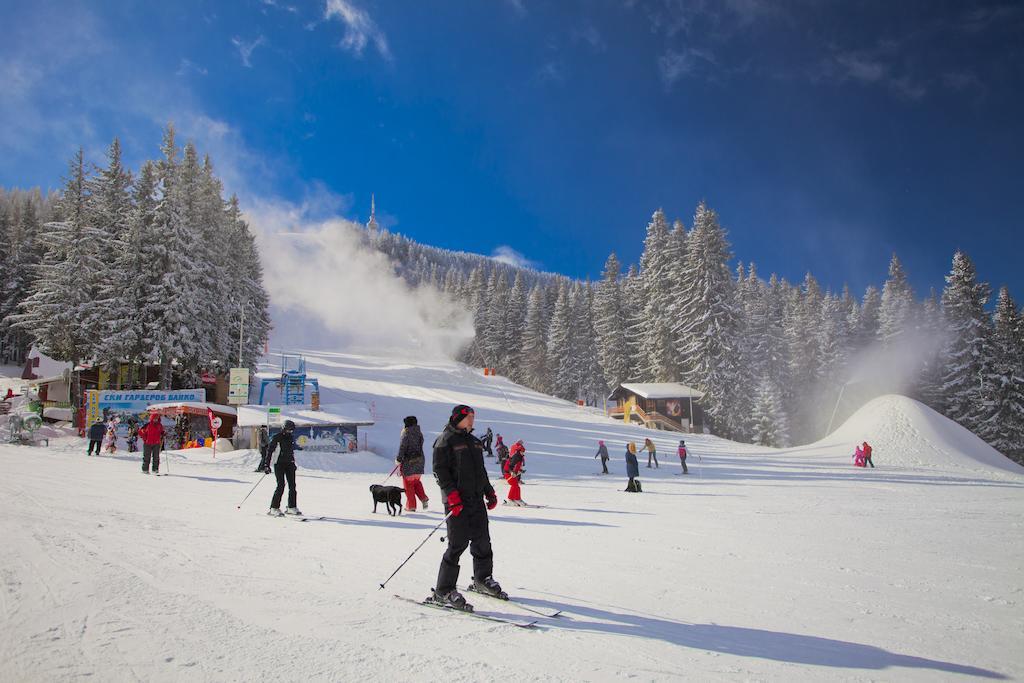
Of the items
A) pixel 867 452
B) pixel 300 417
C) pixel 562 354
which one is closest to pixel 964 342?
pixel 867 452

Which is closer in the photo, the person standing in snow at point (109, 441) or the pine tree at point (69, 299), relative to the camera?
the person standing in snow at point (109, 441)

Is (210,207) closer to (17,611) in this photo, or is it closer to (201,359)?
(201,359)

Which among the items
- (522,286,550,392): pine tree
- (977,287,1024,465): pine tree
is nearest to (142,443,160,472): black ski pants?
(977,287,1024,465): pine tree

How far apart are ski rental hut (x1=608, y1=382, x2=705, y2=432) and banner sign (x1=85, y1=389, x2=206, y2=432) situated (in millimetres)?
31547

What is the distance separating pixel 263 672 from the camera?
3.51 m

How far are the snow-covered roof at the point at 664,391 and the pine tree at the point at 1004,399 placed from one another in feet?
70.3

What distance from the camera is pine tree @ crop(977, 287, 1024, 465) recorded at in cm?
4044

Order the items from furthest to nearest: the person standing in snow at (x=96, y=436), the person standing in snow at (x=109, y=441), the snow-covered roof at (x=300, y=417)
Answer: the snow-covered roof at (x=300, y=417) → the person standing in snow at (x=109, y=441) → the person standing in snow at (x=96, y=436)

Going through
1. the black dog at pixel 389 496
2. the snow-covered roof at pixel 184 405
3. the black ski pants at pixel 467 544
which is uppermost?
the snow-covered roof at pixel 184 405

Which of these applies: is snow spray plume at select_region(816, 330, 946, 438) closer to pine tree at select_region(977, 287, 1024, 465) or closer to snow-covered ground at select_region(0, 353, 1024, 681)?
pine tree at select_region(977, 287, 1024, 465)

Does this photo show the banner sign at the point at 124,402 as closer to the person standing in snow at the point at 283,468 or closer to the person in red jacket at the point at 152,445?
the person in red jacket at the point at 152,445

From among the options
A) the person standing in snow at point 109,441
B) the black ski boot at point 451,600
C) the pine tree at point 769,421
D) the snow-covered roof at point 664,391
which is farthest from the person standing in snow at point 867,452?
the person standing in snow at point 109,441

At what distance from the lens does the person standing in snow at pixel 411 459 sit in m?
10.9

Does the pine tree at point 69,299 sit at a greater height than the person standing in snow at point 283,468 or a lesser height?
greater
